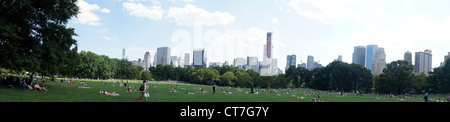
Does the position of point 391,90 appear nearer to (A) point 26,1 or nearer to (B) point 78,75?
(A) point 26,1

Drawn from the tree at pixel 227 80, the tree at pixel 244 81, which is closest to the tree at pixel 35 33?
the tree at pixel 244 81

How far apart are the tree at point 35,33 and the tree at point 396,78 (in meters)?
71.9

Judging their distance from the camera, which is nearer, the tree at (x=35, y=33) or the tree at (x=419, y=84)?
the tree at (x=35, y=33)

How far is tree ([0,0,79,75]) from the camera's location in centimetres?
2070

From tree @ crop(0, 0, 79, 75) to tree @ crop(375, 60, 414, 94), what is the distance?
71.9m

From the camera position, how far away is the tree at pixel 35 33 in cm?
2070

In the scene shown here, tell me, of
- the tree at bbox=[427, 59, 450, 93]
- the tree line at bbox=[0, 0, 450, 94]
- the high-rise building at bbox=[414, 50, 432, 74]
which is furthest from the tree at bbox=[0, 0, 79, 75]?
the high-rise building at bbox=[414, 50, 432, 74]

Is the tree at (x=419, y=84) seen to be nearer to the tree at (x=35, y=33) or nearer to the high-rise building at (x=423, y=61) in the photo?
the tree at (x=35, y=33)

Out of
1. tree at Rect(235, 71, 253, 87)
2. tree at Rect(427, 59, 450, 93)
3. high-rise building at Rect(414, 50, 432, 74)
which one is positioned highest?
high-rise building at Rect(414, 50, 432, 74)

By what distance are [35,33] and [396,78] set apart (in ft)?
247

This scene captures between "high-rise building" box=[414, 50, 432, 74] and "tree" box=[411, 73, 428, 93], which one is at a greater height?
"high-rise building" box=[414, 50, 432, 74]

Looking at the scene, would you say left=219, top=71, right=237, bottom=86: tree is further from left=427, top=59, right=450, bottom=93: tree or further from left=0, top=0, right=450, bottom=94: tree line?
left=427, top=59, right=450, bottom=93: tree

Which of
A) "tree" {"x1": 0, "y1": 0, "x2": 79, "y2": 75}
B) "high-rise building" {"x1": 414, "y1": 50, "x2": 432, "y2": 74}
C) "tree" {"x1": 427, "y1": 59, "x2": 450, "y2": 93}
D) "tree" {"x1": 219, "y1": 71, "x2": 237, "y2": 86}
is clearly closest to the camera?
"tree" {"x1": 0, "y1": 0, "x2": 79, "y2": 75}
